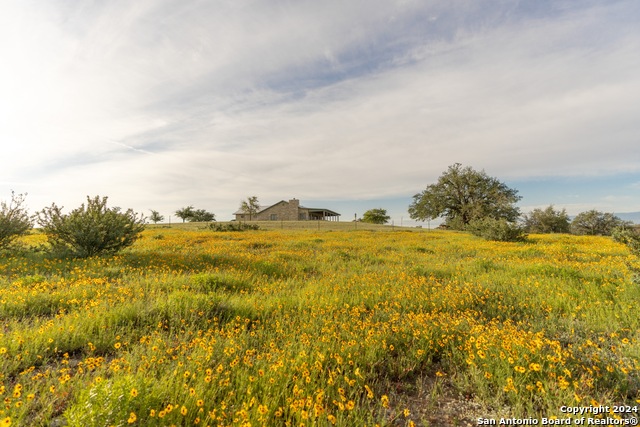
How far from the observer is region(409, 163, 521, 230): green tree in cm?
4331

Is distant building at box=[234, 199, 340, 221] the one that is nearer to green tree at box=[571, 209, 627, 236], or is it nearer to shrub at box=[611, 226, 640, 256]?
green tree at box=[571, 209, 627, 236]

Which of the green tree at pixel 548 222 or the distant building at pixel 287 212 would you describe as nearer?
the green tree at pixel 548 222

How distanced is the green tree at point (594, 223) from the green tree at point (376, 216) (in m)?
42.1

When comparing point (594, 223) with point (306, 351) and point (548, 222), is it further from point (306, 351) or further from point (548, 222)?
point (306, 351)

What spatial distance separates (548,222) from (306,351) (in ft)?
206

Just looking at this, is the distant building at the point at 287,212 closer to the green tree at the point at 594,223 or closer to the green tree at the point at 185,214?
the green tree at the point at 185,214

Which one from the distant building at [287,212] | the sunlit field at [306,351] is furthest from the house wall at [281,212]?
the sunlit field at [306,351]

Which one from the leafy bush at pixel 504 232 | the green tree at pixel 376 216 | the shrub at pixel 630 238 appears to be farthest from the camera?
the green tree at pixel 376 216

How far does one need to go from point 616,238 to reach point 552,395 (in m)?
7.48

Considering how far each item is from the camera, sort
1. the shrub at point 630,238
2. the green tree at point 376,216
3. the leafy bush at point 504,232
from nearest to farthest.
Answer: the shrub at point 630,238 → the leafy bush at point 504,232 → the green tree at point 376,216

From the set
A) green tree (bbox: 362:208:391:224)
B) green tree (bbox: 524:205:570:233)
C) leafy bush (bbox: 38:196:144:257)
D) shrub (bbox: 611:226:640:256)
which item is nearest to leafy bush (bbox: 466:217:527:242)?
shrub (bbox: 611:226:640:256)

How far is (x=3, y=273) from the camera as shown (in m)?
7.34

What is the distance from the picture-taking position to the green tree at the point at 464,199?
43.3 meters

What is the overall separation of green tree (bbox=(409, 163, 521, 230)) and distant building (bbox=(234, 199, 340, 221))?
27.1 meters
